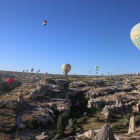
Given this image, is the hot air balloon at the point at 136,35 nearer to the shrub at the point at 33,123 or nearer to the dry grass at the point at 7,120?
the shrub at the point at 33,123

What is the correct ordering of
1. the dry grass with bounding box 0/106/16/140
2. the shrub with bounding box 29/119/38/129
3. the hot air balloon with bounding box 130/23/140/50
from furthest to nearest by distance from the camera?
the hot air balloon with bounding box 130/23/140/50 < the shrub with bounding box 29/119/38/129 < the dry grass with bounding box 0/106/16/140

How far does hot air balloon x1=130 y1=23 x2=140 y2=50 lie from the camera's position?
83.9 ft

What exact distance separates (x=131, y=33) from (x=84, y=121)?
20.8 metres

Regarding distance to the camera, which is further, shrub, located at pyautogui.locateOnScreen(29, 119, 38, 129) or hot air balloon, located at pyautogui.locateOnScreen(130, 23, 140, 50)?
hot air balloon, located at pyautogui.locateOnScreen(130, 23, 140, 50)

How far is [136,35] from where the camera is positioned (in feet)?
85.3

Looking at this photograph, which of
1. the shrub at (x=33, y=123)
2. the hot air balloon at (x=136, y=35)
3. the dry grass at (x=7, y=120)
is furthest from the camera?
the hot air balloon at (x=136, y=35)

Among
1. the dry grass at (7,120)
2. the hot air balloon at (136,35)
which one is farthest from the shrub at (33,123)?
the hot air balloon at (136,35)

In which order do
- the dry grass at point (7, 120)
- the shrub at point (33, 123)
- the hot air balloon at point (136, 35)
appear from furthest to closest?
1. the hot air balloon at point (136, 35)
2. the shrub at point (33, 123)
3. the dry grass at point (7, 120)

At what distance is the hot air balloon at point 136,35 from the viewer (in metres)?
25.6

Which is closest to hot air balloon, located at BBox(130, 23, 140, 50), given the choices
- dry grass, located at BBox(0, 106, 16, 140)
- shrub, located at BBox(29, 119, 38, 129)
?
shrub, located at BBox(29, 119, 38, 129)

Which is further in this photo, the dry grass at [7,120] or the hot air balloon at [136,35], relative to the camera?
the hot air balloon at [136,35]

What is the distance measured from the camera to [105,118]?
97.5 feet

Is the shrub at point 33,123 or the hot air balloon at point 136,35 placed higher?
the hot air balloon at point 136,35

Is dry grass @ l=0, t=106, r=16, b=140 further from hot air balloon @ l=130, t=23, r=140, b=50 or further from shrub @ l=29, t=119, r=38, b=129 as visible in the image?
hot air balloon @ l=130, t=23, r=140, b=50
